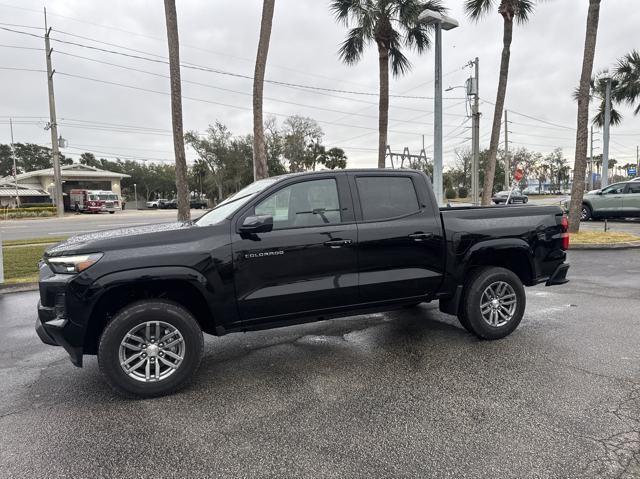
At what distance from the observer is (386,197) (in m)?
4.52

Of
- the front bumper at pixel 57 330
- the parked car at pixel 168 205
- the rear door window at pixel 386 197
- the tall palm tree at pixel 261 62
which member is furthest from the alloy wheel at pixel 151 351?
the parked car at pixel 168 205

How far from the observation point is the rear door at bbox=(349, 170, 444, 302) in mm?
4281

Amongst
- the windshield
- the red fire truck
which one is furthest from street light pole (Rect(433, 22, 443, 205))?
the red fire truck

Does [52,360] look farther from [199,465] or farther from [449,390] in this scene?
[449,390]

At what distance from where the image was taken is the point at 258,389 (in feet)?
12.4

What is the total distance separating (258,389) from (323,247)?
1370 millimetres

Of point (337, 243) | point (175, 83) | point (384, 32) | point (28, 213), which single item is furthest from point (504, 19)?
point (28, 213)

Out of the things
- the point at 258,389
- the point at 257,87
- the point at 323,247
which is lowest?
the point at 258,389

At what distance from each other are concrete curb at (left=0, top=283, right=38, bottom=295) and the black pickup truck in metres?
5.45

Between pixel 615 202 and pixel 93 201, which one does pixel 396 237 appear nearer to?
pixel 615 202

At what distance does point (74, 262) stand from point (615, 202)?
20432 millimetres

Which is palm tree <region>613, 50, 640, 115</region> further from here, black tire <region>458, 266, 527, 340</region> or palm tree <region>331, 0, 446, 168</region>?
black tire <region>458, 266, 527, 340</region>

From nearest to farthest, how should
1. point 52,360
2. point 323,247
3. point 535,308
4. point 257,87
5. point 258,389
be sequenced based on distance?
point 258,389 → point 323,247 → point 52,360 → point 535,308 → point 257,87

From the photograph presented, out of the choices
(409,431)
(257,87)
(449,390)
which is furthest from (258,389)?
(257,87)
